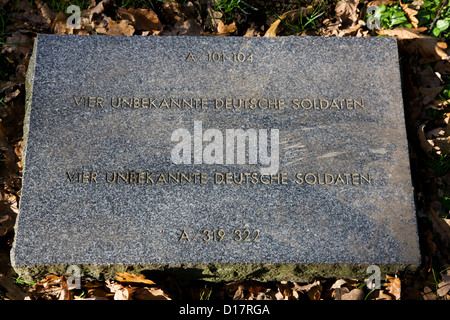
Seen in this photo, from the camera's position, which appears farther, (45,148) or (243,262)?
(45,148)

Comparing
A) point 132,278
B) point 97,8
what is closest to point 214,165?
point 132,278

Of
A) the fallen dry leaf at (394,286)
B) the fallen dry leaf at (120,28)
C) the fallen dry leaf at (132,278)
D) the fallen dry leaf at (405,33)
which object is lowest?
the fallen dry leaf at (394,286)

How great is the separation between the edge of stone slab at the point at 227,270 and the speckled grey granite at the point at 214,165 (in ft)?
0.04


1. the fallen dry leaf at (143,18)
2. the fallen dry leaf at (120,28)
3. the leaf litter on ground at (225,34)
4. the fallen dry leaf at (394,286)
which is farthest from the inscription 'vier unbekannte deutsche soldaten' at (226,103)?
the fallen dry leaf at (394,286)

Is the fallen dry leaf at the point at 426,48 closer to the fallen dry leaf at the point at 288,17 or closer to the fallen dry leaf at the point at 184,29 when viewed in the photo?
the fallen dry leaf at the point at 288,17

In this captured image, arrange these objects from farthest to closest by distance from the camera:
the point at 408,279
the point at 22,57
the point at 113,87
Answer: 1. the point at 22,57
2. the point at 113,87
3. the point at 408,279

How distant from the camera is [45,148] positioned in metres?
2.58

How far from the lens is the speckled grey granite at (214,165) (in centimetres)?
241

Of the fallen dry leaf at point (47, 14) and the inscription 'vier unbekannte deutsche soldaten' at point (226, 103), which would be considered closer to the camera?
the inscription 'vier unbekannte deutsche soldaten' at point (226, 103)

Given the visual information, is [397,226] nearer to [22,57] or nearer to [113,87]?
[113,87]

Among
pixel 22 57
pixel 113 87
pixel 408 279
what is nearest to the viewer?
pixel 408 279

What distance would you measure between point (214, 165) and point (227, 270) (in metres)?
0.69
